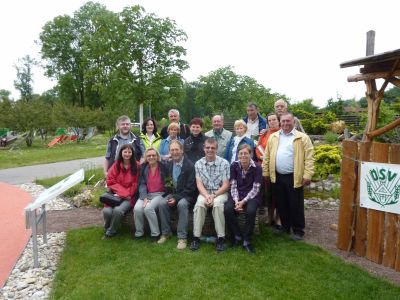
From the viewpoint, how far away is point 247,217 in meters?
4.96

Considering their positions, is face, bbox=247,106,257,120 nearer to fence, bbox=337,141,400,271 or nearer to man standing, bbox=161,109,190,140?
man standing, bbox=161,109,190,140

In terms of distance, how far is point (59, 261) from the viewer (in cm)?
488

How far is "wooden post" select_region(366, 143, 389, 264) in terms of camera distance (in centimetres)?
385

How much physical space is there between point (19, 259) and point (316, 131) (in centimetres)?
1171

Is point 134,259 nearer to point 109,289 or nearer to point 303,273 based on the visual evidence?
point 109,289

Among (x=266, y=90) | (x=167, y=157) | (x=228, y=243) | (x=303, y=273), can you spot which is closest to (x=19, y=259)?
(x=167, y=157)

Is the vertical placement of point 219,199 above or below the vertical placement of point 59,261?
above

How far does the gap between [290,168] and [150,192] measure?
2102mm

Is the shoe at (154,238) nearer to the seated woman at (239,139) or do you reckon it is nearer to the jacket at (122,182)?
the jacket at (122,182)

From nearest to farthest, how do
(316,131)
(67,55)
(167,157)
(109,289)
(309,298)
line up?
(309,298) < (109,289) < (167,157) < (316,131) < (67,55)

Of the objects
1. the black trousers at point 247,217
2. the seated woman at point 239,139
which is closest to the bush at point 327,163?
the seated woman at point 239,139

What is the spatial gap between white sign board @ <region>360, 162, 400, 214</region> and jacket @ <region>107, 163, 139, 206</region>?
320 centimetres

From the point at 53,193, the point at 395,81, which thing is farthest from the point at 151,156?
the point at 395,81

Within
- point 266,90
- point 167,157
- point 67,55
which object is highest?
point 67,55
